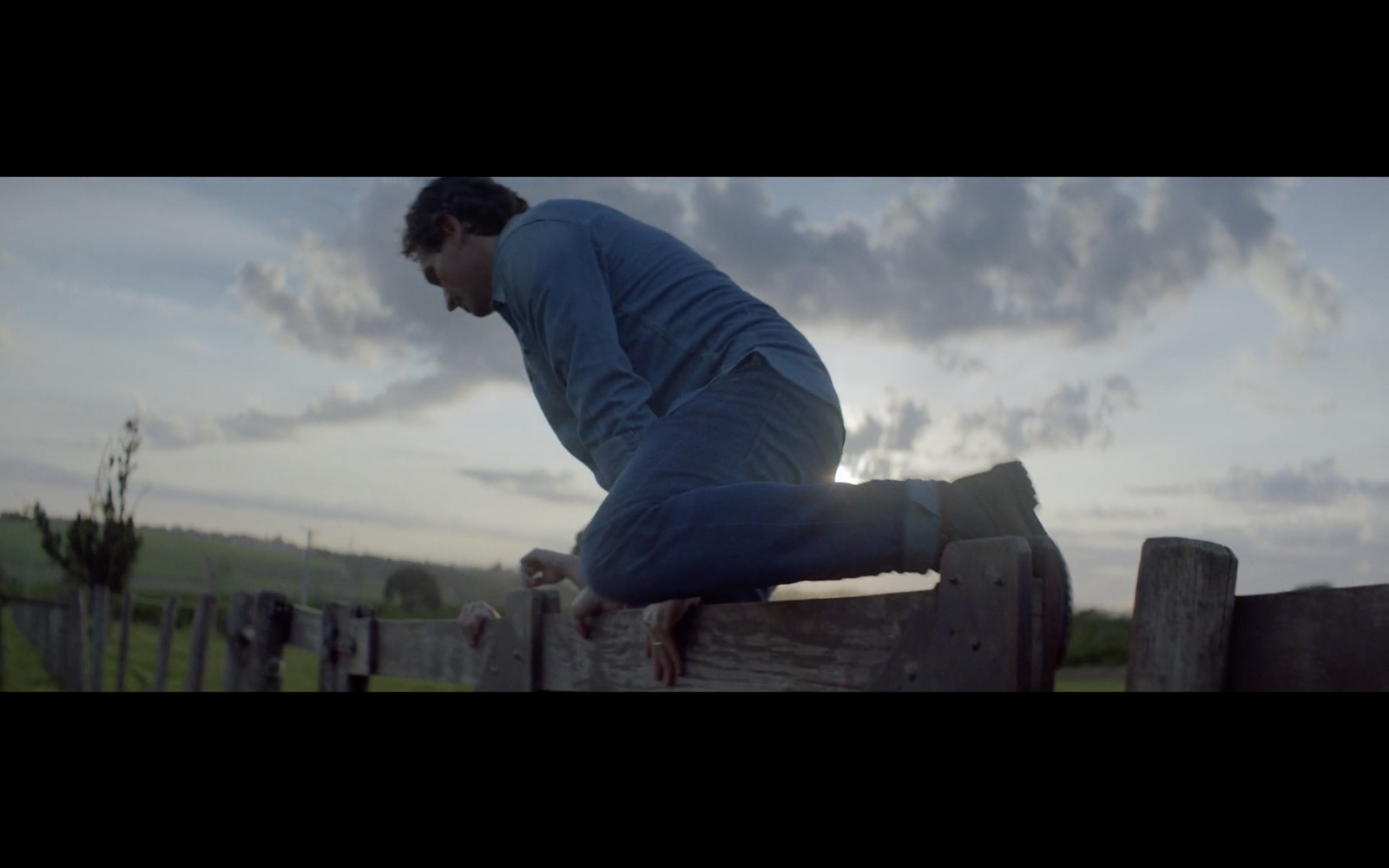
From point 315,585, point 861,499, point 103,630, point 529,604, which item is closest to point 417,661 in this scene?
point 529,604

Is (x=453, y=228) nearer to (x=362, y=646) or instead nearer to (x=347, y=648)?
(x=362, y=646)

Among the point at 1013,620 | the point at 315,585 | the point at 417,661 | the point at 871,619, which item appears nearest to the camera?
the point at 1013,620

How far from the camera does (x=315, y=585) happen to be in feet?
104

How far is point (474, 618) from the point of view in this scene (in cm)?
361

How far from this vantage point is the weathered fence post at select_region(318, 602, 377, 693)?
5.05 m

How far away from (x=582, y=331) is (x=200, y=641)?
7619 mm

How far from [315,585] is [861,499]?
32.4 metres

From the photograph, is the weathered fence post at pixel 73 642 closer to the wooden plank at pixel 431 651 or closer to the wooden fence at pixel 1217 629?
the wooden plank at pixel 431 651

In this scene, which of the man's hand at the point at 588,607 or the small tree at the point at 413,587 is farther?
the small tree at the point at 413,587

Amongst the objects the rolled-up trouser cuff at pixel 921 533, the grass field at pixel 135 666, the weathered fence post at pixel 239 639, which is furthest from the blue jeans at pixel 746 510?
the grass field at pixel 135 666

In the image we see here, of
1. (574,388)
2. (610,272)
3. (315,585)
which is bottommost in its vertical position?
(315,585)

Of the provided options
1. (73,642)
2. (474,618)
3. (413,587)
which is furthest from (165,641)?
(413,587)

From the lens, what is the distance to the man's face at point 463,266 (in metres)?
2.99
